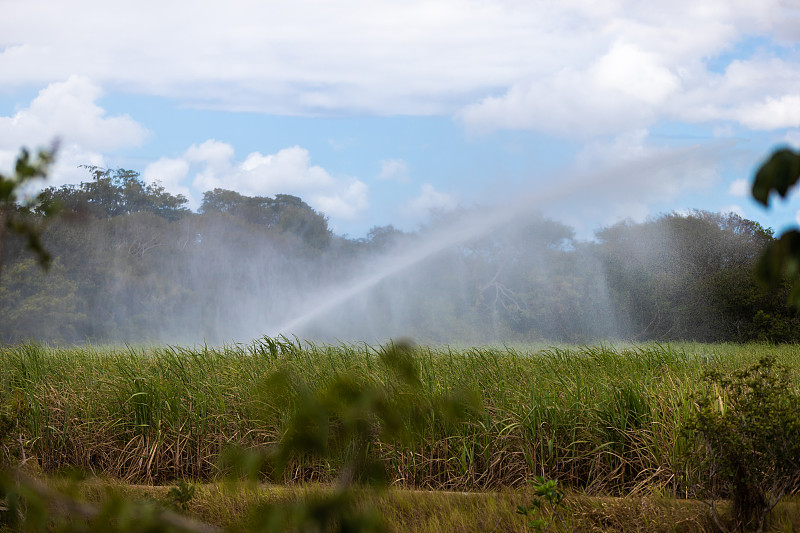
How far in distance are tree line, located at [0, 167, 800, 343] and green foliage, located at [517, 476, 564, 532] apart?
52.4ft

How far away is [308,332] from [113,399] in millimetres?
14801

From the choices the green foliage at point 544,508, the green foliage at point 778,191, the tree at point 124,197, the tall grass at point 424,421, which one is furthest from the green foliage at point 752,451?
the tree at point 124,197

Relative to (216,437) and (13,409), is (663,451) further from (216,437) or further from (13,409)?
(13,409)

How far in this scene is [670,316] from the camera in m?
20.2

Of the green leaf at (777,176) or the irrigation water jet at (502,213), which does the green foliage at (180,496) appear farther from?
the irrigation water jet at (502,213)

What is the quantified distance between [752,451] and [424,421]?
75.1 inches

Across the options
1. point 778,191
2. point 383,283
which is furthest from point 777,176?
point 383,283

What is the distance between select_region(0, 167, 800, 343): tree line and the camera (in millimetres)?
20312

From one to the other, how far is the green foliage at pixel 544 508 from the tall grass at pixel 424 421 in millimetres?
554

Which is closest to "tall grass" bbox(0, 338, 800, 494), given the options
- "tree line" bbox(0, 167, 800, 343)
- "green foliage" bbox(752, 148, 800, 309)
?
"green foliage" bbox(752, 148, 800, 309)

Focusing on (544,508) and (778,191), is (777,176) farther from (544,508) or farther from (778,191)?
(544,508)

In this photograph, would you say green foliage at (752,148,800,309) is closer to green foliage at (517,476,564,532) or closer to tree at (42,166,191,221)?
green foliage at (517,476,564,532)

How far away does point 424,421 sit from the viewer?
4.63 metres

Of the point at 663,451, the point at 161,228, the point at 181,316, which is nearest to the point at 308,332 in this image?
the point at 181,316
